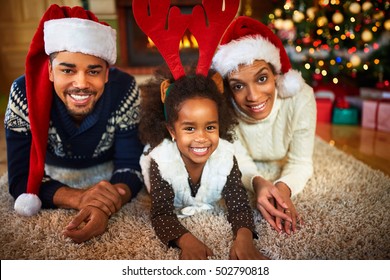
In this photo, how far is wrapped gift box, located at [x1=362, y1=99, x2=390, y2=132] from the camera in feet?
6.68

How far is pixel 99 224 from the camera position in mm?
977

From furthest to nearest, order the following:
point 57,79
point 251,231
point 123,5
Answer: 1. point 123,5
2. point 57,79
3. point 251,231

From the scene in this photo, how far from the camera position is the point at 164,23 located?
0.99 metres

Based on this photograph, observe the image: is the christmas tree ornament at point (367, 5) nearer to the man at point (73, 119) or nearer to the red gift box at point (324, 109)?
the red gift box at point (324, 109)

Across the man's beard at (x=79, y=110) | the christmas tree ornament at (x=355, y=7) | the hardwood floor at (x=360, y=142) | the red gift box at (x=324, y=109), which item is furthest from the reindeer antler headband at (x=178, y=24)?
the red gift box at (x=324, y=109)

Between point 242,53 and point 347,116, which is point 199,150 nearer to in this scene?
point 242,53

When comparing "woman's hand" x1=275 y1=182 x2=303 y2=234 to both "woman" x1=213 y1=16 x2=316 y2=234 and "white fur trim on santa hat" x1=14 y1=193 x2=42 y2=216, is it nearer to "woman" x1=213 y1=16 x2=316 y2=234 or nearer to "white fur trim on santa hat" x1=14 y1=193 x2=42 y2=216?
"woman" x1=213 y1=16 x2=316 y2=234

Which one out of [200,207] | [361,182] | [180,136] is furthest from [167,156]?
[361,182]

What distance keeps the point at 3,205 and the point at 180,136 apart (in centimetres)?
63

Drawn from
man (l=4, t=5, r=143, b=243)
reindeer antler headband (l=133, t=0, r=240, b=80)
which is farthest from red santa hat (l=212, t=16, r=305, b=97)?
man (l=4, t=5, r=143, b=243)

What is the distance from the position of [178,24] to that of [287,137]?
0.59 m

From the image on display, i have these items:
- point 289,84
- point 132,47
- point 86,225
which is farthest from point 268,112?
point 132,47

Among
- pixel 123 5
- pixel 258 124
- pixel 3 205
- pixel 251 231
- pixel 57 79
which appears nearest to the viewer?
pixel 251 231
